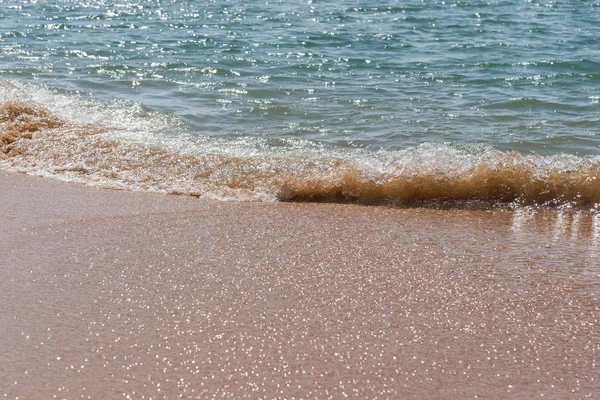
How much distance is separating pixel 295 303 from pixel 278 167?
2404 mm

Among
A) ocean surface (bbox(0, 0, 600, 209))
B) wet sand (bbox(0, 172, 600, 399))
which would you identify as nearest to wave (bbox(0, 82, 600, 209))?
ocean surface (bbox(0, 0, 600, 209))

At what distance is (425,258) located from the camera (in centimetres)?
378

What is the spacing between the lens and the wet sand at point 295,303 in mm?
2713

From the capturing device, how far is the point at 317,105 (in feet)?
25.0

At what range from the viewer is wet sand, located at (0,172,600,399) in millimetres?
2713

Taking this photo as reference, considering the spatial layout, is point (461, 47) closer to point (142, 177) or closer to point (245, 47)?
point (245, 47)

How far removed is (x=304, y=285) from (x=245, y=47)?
26.4 feet

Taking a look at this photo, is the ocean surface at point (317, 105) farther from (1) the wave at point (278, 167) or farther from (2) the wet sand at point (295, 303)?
(2) the wet sand at point (295, 303)

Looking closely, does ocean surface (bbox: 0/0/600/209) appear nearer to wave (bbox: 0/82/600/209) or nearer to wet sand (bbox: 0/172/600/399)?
wave (bbox: 0/82/600/209)

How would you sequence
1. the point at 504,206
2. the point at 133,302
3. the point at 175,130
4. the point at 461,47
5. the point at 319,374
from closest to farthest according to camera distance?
the point at 319,374 < the point at 133,302 < the point at 504,206 < the point at 175,130 < the point at 461,47

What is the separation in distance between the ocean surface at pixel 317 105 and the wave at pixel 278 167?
0.05ft

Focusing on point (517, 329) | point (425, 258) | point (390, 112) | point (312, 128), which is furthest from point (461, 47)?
point (517, 329)

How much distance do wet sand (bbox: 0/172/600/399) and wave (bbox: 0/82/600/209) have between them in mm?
335

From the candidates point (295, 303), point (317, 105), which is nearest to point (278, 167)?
point (317, 105)
